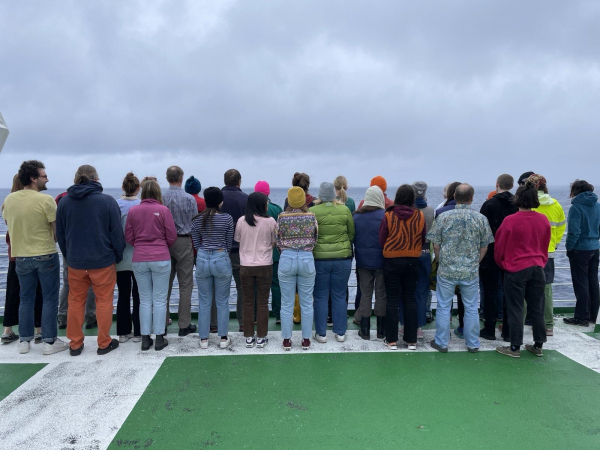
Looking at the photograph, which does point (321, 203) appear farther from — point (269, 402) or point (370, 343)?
point (269, 402)

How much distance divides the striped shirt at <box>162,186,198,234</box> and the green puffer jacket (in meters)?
1.37

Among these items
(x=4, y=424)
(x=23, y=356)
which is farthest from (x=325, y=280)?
(x=23, y=356)

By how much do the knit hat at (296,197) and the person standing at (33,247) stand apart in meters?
2.41

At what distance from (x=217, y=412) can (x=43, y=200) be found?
2.74 m

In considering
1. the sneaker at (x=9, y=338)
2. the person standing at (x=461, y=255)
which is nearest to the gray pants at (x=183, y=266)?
the sneaker at (x=9, y=338)

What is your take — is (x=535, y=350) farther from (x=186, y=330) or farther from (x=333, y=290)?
(x=186, y=330)

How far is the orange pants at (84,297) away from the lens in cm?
408

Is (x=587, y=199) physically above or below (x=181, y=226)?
above

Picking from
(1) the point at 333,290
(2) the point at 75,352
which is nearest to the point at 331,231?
(1) the point at 333,290

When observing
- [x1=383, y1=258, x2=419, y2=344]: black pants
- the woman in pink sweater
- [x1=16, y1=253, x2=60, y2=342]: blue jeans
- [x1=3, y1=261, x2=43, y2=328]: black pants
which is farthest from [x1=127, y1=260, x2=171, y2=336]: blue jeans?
[x1=383, y1=258, x2=419, y2=344]: black pants

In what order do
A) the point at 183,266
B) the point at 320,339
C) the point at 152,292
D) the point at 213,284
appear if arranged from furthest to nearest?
the point at 183,266
the point at 320,339
the point at 213,284
the point at 152,292

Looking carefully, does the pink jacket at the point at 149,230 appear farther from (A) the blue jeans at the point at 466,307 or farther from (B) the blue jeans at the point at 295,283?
(A) the blue jeans at the point at 466,307

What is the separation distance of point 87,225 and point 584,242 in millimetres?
5608

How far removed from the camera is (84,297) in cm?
417
